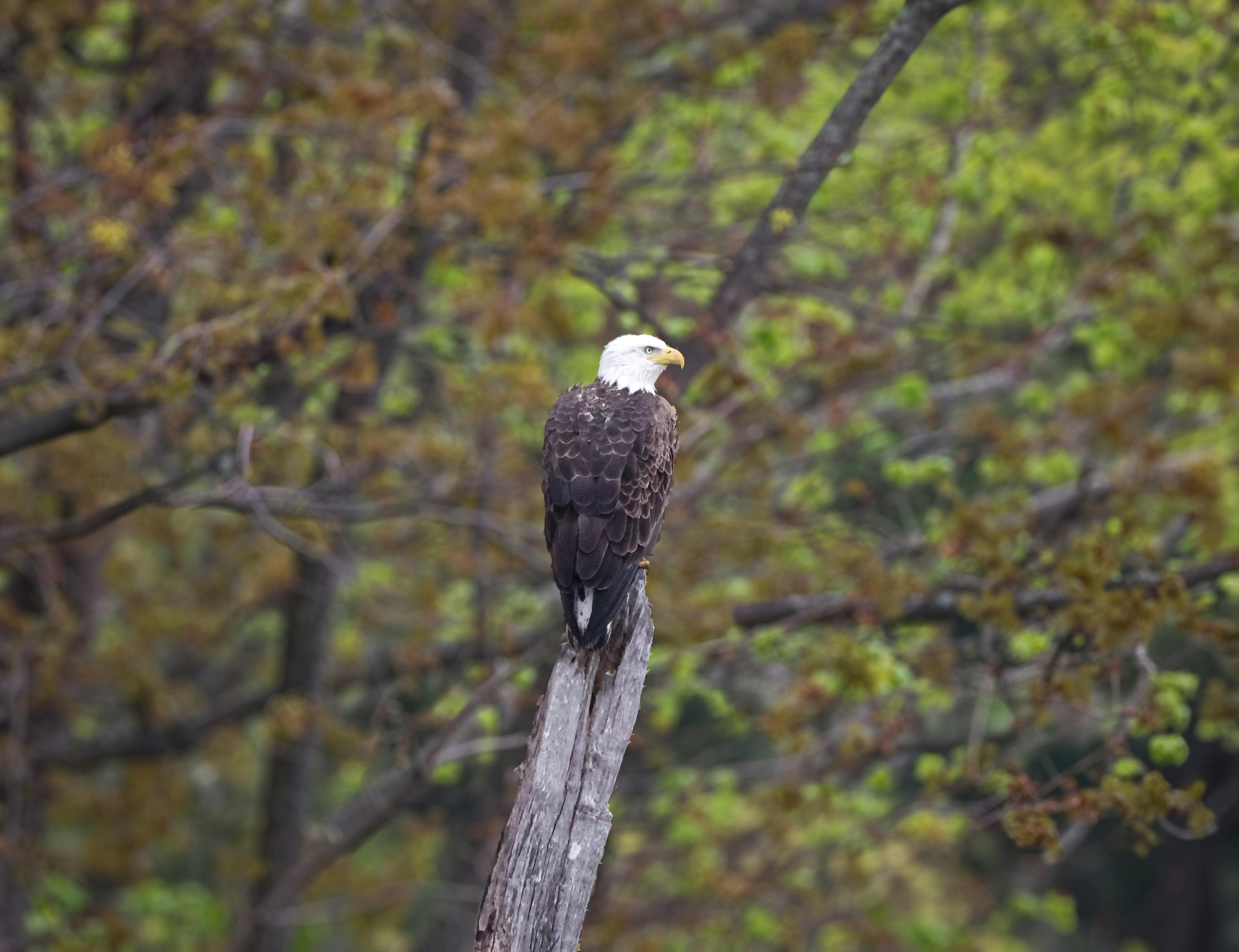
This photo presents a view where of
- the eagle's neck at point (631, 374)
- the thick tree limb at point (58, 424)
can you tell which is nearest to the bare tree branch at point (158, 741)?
the thick tree limb at point (58, 424)

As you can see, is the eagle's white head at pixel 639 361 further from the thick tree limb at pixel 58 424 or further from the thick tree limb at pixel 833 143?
the thick tree limb at pixel 58 424

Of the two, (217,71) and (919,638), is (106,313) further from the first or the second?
(919,638)

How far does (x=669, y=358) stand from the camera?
4980mm

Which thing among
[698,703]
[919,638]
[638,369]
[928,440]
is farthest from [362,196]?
[698,703]

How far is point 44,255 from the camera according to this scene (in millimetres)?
6973

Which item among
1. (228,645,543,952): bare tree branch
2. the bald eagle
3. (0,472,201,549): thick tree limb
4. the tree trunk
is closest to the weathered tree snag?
the bald eagle

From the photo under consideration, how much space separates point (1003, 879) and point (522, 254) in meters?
12.5

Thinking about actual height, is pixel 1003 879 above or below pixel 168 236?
below

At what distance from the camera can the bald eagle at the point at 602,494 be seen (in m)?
3.99

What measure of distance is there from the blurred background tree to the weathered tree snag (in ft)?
6.46

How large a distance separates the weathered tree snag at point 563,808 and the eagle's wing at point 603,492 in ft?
0.91

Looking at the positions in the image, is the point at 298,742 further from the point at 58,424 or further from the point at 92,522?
the point at 58,424

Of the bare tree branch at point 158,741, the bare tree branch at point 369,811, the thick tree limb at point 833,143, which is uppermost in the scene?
the thick tree limb at point 833,143

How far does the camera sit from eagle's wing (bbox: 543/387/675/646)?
405 centimetres
